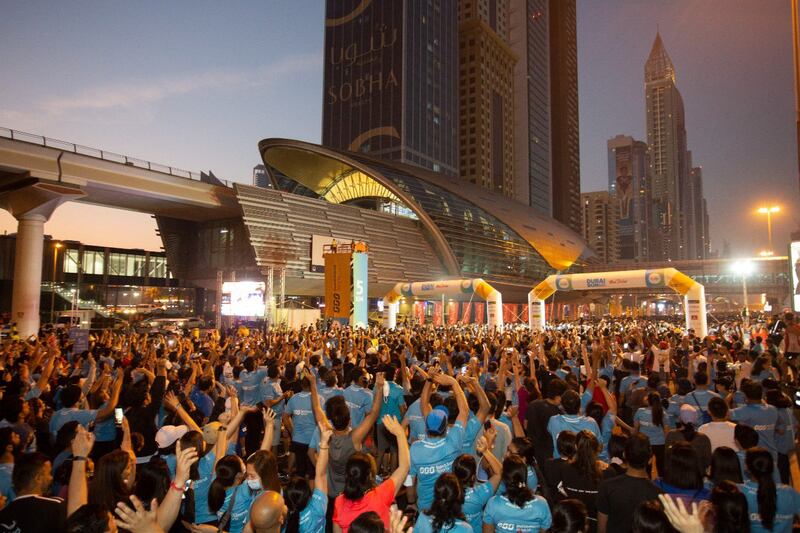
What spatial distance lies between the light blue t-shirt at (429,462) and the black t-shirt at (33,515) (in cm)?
258

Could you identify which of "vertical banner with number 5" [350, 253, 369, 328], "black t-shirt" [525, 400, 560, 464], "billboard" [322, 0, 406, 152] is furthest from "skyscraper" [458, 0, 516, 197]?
"black t-shirt" [525, 400, 560, 464]

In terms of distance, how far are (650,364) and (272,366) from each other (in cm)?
1016

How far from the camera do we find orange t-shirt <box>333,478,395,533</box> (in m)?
3.47

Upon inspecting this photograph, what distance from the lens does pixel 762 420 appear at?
5.82 metres

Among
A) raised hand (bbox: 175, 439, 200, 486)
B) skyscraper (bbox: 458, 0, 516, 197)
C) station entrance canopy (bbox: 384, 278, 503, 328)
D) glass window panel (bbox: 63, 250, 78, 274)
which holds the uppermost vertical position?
skyscraper (bbox: 458, 0, 516, 197)

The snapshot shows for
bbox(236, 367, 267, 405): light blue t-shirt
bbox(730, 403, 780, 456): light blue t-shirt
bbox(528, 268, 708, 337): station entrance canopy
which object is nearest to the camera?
bbox(730, 403, 780, 456): light blue t-shirt

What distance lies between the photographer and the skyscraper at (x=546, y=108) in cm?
15225

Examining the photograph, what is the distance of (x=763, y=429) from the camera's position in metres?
5.81

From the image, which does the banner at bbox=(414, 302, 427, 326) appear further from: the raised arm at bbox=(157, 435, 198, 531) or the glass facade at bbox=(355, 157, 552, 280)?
the raised arm at bbox=(157, 435, 198, 531)

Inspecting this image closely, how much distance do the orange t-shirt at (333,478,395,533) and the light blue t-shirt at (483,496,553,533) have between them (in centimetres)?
77

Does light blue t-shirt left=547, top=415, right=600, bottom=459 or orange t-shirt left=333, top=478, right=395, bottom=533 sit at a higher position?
light blue t-shirt left=547, top=415, right=600, bottom=459

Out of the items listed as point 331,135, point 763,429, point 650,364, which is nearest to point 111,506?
point 763,429

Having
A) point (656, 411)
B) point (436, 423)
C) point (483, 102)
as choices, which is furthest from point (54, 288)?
point (483, 102)

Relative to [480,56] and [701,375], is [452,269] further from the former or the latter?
[480,56]
